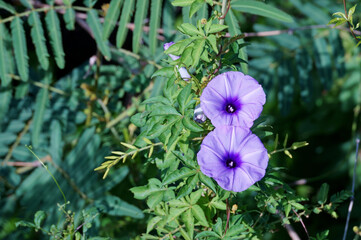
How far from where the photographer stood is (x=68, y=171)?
7.53 feet

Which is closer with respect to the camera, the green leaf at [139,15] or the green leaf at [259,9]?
the green leaf at [259,9]

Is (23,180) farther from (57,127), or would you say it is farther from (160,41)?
(160,41)

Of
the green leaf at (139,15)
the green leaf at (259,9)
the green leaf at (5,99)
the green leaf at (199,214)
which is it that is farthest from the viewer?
the green leaf at (5,99)

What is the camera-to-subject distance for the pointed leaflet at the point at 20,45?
2260 mm

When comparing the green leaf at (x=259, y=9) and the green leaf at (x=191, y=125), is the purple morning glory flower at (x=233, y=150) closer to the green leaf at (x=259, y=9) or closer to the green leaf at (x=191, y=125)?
the green leaf at (x=191, y=125)

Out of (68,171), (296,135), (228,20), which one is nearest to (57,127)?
(68,171)

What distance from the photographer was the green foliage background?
7.20ft

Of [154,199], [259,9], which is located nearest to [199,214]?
Answer: [154,199]

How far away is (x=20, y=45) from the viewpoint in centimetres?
226

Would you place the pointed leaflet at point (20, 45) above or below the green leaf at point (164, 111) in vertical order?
above

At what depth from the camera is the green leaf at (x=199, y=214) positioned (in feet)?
4.36

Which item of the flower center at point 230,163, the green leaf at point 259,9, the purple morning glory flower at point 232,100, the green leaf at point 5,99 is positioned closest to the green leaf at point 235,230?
the flower center at point 230,163

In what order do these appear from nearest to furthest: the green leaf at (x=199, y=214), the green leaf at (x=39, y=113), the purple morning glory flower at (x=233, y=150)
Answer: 1. the purple morning glory flower at (x=233, y=150)
2. the green leaf at (x=199, y=214)
3. the green leaf at (x=39, y=113)


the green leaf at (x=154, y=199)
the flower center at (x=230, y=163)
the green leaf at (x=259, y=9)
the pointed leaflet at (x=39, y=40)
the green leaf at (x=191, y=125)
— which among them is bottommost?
the green leaf at (x=154, y=199)
